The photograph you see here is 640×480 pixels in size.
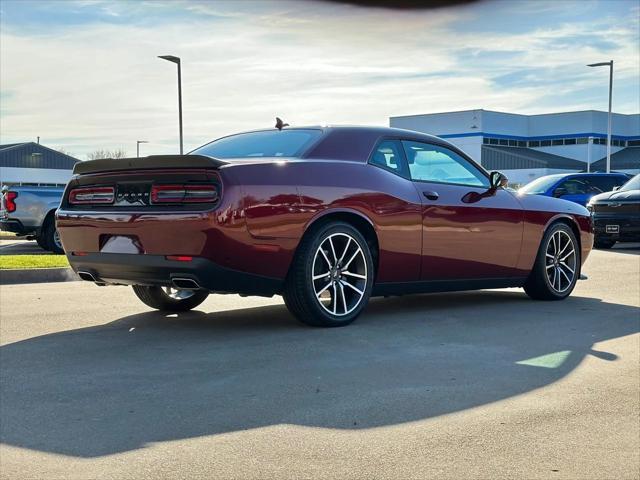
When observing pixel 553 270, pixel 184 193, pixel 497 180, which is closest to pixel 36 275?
pixel 184 193

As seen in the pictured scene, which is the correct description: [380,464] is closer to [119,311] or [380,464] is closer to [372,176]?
[372,176]

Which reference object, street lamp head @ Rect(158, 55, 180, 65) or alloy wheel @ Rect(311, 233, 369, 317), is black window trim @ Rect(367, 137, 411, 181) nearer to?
alloy wheel @ Rect(311, 233, 369, 317)

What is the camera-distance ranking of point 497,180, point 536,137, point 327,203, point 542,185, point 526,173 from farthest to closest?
1. point 536,137
2. point 526,173
3. point 542,185
4. point 497,180
5. point 327,203

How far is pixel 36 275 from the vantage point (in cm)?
1060

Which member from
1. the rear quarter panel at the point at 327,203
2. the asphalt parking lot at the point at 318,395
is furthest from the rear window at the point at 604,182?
the rear quarter panel at the point at 327,203

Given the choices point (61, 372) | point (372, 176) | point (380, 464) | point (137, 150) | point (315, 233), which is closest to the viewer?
point (380, 464)

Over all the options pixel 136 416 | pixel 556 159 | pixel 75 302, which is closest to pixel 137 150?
pixel 556 159

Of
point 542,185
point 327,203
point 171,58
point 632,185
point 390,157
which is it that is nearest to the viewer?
point 327,203

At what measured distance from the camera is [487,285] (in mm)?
7609

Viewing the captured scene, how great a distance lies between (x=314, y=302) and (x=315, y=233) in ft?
1.60

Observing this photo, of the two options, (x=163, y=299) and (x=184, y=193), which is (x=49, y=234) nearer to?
(x=163, y=299)

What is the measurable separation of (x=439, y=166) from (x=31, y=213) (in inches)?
408

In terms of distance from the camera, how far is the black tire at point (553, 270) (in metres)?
8.15

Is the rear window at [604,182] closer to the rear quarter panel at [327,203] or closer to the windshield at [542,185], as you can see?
the windshield at [542,185]
